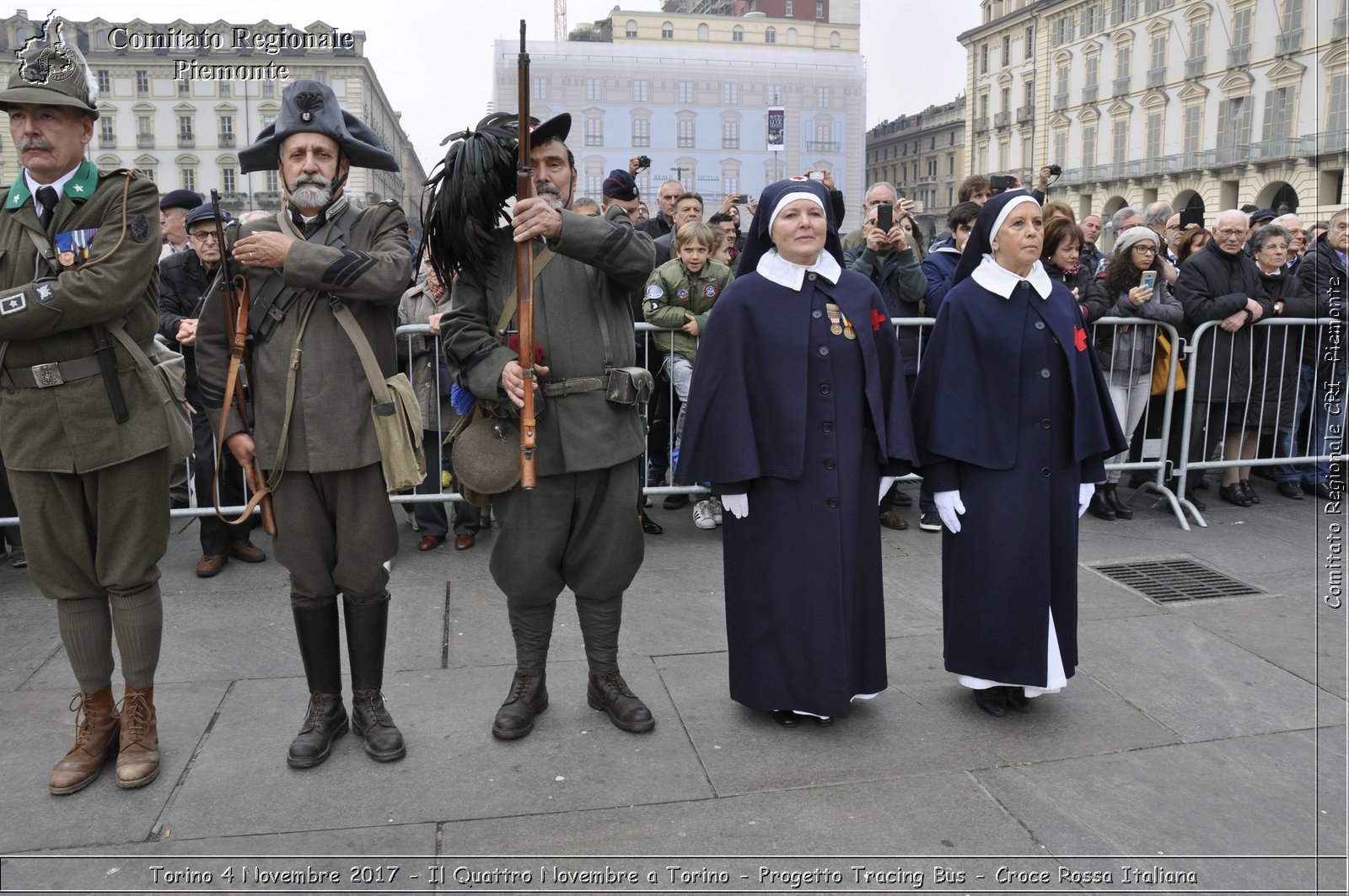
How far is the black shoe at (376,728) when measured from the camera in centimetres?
361

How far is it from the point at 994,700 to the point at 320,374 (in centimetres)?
281

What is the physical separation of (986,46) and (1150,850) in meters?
87.9

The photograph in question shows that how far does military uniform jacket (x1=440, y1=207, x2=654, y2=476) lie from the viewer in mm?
3582

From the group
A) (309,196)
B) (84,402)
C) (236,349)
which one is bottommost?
(84,402)

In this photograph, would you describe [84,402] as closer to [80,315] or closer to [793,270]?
[80,315]

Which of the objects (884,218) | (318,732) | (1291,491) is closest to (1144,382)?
(1291,491)

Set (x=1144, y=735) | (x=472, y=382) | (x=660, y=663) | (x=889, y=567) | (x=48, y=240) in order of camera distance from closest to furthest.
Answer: (x=48, y=240), (x=472, y=382), (x=1144, y=735), (x=660, y=663), (x=889, y=567)

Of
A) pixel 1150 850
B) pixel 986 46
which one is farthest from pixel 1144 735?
pixel 986 46

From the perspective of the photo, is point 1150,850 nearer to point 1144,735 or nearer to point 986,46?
point 1144,735

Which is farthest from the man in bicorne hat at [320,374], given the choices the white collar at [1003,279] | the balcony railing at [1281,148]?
the balcony railing at [1281,148]

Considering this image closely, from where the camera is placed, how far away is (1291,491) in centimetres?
787

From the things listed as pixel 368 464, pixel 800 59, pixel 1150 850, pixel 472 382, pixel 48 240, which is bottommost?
pixel 1150 850

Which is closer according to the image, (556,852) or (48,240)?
(556,852)

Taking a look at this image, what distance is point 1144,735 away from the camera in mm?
3848
